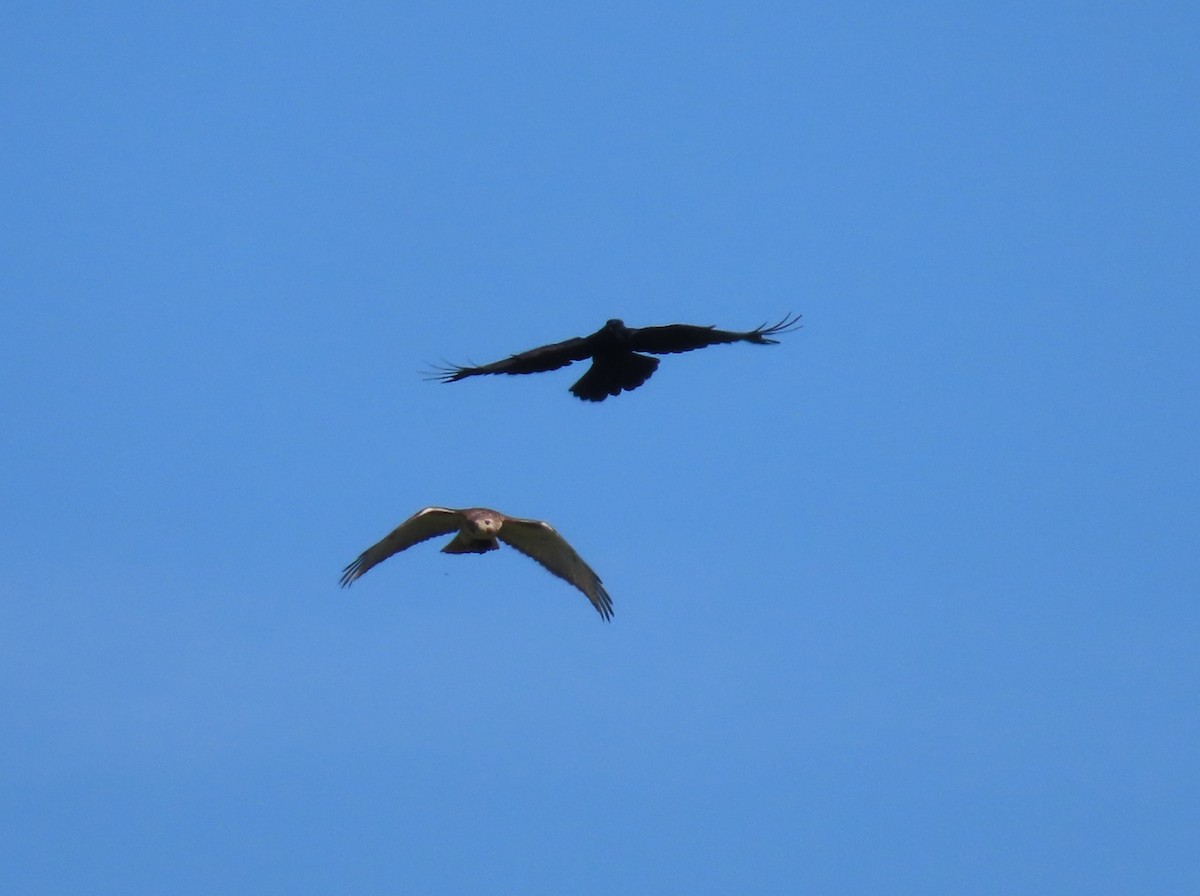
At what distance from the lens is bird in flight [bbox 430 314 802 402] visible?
20.3 m

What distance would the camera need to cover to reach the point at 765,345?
2030 cm

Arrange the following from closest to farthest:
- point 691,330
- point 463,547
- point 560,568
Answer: point 463,547, point 560,568, point 691,330

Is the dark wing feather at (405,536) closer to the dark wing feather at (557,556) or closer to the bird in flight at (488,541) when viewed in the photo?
the bird in flight at (488,541)

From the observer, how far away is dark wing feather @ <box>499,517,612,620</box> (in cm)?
1855

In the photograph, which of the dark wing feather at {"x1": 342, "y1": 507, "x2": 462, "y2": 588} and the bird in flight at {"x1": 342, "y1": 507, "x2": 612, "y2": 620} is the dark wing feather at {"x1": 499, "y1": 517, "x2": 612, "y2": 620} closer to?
the bird in flight at {"x1": 342, "y1": 507, "x2": 612, "y2": 620}

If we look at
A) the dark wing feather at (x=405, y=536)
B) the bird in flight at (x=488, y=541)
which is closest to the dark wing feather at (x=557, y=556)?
the bird in flight at (x=488, y=541)

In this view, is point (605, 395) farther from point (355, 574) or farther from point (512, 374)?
point (355, 574)

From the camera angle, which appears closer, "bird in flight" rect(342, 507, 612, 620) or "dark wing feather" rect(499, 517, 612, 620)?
Answer: "bird in flight" rect(342, 507, 612, 620)

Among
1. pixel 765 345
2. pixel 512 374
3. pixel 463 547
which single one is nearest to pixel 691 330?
pixel 765 345

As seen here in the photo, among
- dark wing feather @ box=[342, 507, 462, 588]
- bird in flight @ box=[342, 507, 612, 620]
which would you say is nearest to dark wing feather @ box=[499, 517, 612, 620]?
bird in flight @ box=[342, 507, 612, 620]

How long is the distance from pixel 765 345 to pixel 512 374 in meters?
3.09

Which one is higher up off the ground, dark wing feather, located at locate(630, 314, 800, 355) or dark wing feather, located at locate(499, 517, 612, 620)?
dark wing feather, located at locate(630, 314, 800, 355)

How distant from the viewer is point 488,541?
58.1 ft

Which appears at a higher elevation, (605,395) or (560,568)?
(605,395)
